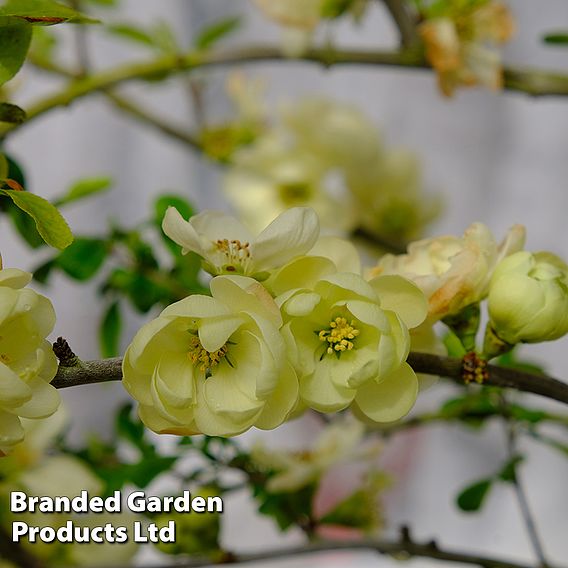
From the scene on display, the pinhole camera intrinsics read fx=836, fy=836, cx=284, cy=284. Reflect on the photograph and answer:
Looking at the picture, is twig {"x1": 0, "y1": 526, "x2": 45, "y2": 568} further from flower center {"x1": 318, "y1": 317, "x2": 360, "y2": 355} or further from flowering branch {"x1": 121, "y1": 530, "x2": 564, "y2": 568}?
flower center {"x1": 318, "y1": 317, "x2": 360, "y2": 355}

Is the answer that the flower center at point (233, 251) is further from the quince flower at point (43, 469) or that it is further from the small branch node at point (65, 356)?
the quince flower at point (43, 469)

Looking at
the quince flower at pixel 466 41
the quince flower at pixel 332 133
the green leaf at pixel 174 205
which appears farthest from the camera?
the quince flower at pixel 332 133

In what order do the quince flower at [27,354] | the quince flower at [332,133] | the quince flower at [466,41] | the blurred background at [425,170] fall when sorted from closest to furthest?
1. the quince flower at [27,354]
2. the quince flower at [466,41]
3. the quince flower at [332,133]
4. the blurred background at [425,170]

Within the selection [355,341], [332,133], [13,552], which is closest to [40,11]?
[355,341]

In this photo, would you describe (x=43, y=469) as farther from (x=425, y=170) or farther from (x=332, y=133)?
(x=425, y=170)

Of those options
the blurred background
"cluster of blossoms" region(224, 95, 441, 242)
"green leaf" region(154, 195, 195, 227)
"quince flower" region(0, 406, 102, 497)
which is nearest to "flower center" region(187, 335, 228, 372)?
"green leaf" region(154, 195, 195, 227)

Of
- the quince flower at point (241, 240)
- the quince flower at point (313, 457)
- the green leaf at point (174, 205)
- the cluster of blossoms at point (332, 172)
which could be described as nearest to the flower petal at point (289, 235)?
the quince flower at point (241, 240)

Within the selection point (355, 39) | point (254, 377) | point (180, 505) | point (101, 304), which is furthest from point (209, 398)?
point (355, 39)
